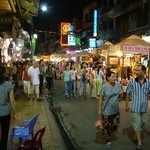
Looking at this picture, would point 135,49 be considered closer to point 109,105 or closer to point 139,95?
point 139,95

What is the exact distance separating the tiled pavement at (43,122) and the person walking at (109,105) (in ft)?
3.66

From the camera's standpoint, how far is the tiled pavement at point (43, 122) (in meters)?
7.57

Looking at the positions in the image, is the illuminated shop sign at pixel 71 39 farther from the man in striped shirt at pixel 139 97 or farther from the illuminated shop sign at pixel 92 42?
the man in striped shirt at pixel 139 97

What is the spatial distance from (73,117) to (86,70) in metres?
6.48

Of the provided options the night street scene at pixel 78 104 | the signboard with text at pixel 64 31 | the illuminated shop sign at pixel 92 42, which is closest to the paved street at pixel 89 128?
the night street scene at pixel 78 104

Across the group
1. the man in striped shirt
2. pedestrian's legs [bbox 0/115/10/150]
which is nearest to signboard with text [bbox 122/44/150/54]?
the man in striped shirt

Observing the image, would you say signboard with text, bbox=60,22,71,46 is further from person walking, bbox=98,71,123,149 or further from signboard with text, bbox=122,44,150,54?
person walking, bbox=98,71,123,149

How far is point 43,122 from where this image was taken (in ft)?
32.6

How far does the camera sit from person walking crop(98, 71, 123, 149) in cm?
727

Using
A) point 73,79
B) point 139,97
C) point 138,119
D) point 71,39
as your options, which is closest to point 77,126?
point 138,119

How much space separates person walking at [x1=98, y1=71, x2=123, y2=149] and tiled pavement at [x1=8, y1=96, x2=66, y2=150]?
1117 mm

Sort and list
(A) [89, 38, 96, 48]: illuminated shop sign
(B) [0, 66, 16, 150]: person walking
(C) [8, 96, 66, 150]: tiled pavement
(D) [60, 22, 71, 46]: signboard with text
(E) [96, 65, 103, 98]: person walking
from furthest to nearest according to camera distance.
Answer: (D) [60, 22, 71, 46]: signboard with text < (A) [89, 38, 96, 48]: illuminated shop sign < (E) [96, 65, 103, 98]: person walking < (C) [8, 96, 66, 150]: tiled pavement < (B) [0, 66, 16, 150]: person walking

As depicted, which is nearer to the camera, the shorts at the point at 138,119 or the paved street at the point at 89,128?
the shorts at the point at 138,119

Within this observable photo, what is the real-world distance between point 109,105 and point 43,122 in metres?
3.27
